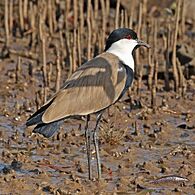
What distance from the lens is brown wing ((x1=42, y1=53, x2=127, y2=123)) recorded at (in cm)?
659

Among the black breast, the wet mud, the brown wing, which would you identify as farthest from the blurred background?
the black breast

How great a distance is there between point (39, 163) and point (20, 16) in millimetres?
5002

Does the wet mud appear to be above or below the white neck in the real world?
below

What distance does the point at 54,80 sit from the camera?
32.1 ft

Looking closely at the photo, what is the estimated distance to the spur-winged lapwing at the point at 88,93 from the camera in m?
6.44

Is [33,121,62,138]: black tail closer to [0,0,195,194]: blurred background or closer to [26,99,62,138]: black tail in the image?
[26,99,62,138]: black tail

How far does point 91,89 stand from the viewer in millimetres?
6762

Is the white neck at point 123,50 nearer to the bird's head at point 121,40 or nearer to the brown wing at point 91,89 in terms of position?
the bird's head at point 121,40

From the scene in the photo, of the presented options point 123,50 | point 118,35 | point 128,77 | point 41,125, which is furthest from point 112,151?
point 41,125

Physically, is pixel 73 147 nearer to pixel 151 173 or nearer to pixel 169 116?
pixel 151 173

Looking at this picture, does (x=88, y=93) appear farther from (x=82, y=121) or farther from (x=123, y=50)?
(x=82, y=121)

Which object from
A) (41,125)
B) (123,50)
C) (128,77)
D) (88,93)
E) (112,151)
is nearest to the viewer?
(41,125)

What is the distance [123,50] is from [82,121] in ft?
4.63

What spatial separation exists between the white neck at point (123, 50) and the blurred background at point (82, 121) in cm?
75
